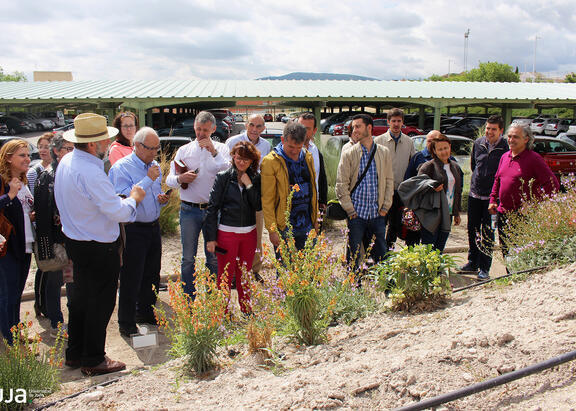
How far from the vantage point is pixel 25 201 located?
4.34m

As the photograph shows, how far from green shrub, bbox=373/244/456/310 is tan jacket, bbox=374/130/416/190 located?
2018 millimetres

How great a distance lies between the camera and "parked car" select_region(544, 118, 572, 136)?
29.0 metres

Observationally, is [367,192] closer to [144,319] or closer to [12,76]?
[144,319]

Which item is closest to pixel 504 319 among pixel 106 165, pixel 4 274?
pixel 4 274

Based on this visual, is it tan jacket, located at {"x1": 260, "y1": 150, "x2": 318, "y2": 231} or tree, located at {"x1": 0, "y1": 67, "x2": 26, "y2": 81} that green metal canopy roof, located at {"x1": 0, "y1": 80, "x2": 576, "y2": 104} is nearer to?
tan jacket, located at {"x1": 260, "y1": 150, "x2": 318, "y2": 231}

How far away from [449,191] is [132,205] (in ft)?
11.6

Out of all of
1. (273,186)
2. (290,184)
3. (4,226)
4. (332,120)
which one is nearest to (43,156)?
(4,226)

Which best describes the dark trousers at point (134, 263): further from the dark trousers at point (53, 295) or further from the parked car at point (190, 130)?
the parked car at point (190, 130)

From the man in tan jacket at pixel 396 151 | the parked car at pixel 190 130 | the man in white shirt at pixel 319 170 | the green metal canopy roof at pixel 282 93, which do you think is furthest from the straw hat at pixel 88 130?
the parked car at pixel 190 130

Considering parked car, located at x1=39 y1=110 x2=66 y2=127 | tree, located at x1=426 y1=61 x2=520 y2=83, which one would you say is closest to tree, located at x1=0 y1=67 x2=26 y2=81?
parked car, located at x1=39 y1=110 x2=66 y2=127

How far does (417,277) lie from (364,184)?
4.90ft

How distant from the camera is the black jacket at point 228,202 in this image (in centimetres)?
429

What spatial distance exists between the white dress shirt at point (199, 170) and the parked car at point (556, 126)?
29454mm

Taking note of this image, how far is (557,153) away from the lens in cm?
1343
